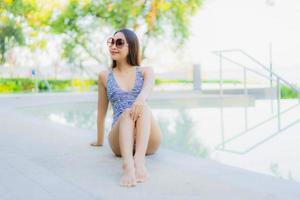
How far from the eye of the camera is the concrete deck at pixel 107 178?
223cm

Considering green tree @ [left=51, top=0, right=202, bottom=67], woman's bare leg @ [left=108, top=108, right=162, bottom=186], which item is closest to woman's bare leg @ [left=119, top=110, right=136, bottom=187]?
woman's bare leg @ [left=108, top=108, right=162, bottom=186]

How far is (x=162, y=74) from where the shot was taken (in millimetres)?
18531

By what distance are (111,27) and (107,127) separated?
1320 centimetres

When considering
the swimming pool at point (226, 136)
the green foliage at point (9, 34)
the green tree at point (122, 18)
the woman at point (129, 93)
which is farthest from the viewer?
the green foliage at point (9, 34)

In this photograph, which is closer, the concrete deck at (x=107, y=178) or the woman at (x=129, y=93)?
the concrete deck at (x=107, y=178)

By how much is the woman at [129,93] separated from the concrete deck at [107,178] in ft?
0.66

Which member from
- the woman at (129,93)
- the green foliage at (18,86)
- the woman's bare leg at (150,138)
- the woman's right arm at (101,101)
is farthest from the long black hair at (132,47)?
the green foliage at (18,86)

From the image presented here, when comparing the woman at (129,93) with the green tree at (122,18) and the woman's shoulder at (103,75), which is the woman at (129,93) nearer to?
the woman's shoulder at (103,75)

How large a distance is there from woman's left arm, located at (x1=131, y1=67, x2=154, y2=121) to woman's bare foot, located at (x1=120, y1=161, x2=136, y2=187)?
1.06 ft

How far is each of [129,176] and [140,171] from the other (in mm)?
122

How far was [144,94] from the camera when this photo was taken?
288 centimetres

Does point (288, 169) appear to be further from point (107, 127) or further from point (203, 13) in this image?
point (203, 13)

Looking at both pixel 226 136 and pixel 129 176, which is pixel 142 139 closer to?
pixel 129 176

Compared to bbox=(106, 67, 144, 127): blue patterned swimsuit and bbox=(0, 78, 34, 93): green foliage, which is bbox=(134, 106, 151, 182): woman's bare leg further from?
bbox=(0, 78, 34, 93): green foliage
